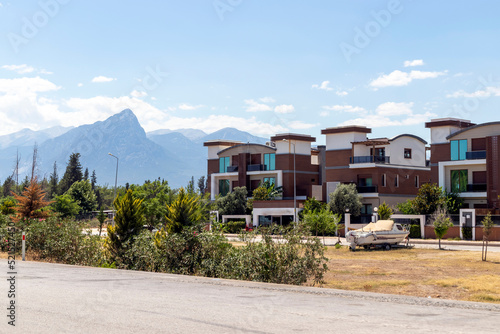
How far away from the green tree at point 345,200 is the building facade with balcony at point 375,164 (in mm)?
2892

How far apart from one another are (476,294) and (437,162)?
1841 inches

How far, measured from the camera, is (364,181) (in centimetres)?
6775

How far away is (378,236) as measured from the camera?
117 feet

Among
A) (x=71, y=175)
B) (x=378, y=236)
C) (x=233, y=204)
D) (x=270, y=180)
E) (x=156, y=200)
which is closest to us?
(x=378, y=236)

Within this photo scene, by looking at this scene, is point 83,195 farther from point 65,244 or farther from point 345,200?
point 65,244

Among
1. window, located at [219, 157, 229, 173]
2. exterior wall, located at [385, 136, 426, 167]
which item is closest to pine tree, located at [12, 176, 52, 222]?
exterior wall, located at [385, 136, 426, 167]

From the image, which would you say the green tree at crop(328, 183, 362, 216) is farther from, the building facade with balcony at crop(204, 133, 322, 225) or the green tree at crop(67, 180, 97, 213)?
the green tree at crop(67, 180, 97, 213)

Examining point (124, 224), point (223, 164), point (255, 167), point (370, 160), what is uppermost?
point (223, 164)

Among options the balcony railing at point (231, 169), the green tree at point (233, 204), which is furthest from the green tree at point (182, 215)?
the balcony railing at point (231, 169)

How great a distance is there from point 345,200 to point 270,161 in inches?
680

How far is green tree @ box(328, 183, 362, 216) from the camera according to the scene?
62.8 meters

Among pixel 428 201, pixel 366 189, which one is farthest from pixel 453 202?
pixel 366 189

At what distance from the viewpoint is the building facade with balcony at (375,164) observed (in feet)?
217

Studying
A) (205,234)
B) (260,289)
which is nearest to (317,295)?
(260,289)
